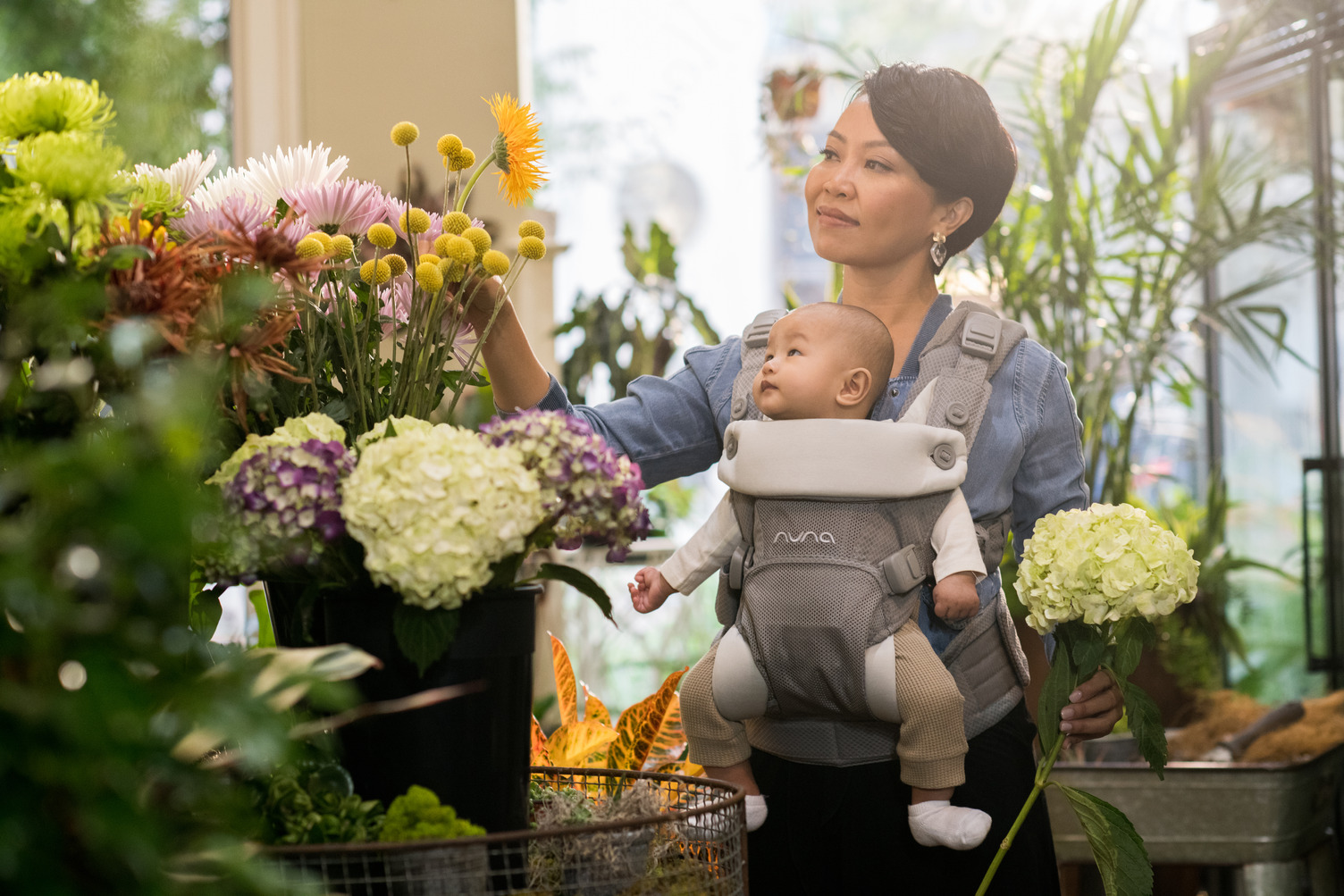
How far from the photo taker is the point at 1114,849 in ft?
3.13

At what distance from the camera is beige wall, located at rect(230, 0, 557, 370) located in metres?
2.87

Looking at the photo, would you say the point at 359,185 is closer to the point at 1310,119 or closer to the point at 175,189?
the point at 175,189

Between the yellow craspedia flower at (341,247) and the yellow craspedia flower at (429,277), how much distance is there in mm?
51

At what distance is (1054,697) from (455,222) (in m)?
0.64

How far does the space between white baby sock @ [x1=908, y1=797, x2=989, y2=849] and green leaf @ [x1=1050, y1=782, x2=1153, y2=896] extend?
92 mm

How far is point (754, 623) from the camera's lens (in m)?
1.07

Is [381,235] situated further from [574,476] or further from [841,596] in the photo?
[841,596]

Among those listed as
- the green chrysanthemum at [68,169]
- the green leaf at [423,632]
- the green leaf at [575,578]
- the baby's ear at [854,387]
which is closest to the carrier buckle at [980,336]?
the baby's ear at [854,387]

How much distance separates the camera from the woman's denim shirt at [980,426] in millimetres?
1129

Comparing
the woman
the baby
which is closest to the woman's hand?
the woman

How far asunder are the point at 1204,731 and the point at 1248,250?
1.60 meters

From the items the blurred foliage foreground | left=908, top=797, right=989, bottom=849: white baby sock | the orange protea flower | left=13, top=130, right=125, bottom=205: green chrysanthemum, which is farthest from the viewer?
left=908, top=797, right=989, bottom=849: white baby sock

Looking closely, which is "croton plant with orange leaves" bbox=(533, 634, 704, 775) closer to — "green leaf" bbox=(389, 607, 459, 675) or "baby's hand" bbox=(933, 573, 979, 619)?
"baby's hand" bbox=(933, 573, 979, 619)

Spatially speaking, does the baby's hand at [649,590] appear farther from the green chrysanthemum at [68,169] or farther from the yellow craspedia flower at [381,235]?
the green chrysanthemum at [68,169]
